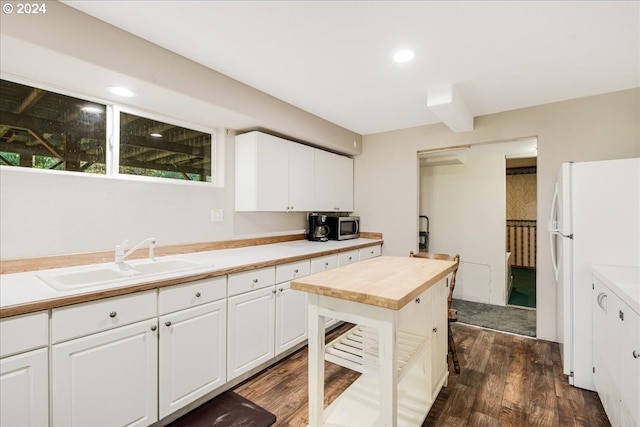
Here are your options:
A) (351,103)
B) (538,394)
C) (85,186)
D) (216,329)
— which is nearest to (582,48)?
(351,103)

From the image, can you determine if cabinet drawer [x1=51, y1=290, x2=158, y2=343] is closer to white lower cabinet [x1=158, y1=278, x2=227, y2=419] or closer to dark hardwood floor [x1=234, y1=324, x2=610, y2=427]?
white lower cabinet [x1=158, y1=278, x2=227, y2=419]

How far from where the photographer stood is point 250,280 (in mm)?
2223

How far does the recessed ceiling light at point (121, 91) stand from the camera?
1963 mm

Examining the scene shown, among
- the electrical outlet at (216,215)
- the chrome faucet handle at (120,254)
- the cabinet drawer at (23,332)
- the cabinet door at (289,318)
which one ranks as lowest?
the cabinet door at (289,318)

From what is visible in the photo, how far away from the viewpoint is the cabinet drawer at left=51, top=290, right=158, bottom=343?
1362 millimetres

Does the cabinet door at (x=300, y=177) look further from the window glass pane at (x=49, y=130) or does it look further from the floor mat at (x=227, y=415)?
the floor mat at (x=227, y=415)

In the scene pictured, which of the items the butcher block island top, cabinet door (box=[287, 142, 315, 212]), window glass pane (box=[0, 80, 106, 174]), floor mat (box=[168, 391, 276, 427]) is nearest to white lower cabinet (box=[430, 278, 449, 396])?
the butcher block island top

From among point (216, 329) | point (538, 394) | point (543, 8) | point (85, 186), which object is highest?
point (543, 8)

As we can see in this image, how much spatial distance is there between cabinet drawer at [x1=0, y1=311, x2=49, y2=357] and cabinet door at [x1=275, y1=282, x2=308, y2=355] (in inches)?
56.3

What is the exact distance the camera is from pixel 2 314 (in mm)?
1192

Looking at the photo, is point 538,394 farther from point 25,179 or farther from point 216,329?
point 25,179

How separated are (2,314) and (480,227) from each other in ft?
15.6

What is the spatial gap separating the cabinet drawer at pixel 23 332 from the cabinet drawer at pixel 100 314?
0.11 feet

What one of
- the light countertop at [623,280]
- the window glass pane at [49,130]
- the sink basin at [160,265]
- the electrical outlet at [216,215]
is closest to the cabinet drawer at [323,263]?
the electrical outlet at [216,215]
